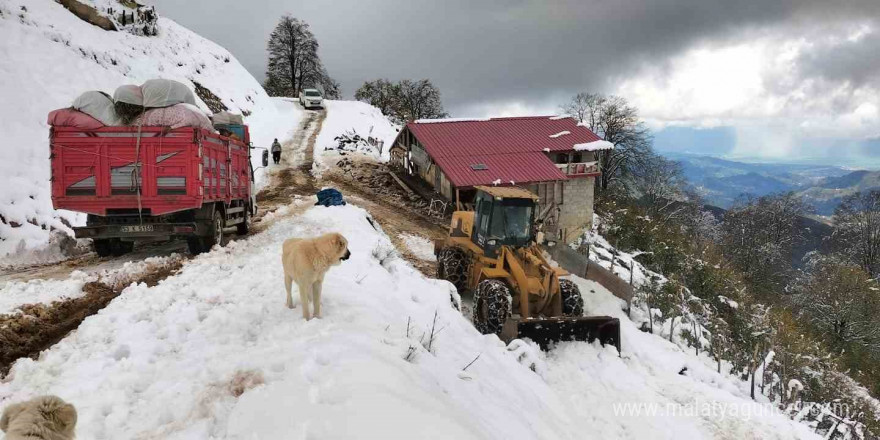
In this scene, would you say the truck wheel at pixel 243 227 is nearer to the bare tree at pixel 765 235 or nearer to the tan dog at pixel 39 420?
the tan dog at pixel 39 420

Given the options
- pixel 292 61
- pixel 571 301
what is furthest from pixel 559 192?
pixel 292 61

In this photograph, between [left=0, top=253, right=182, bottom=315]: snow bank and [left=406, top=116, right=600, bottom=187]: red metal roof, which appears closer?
[left=0, top=253, right=182, bottom=315]: snow bank

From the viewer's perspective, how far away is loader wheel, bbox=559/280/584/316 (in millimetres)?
8492

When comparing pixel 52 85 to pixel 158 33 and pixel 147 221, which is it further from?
pixel 158 33

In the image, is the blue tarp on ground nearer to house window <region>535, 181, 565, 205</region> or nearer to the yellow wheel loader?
the yellow wheel loader

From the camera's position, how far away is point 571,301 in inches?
336

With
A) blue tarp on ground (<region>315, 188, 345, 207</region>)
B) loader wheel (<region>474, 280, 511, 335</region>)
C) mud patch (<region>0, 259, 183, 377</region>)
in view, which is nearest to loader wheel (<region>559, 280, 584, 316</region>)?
loader wheel (<region>474, 280, 511, 335</region>)

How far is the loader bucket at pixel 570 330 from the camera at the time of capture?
7547 millimetres

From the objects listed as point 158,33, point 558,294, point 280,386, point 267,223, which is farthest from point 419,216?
point 158,33

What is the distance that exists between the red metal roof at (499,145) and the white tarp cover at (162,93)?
591 inches

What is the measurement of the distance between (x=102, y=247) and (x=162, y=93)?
10.5ft

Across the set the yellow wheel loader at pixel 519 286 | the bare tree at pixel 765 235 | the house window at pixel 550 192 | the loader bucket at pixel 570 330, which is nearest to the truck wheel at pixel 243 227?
the yellow wheel loader at pixel 519 286

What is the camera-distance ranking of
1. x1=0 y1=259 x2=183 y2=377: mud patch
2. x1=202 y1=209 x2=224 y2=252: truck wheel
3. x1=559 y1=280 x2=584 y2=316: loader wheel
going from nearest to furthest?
x1=0 y1=259 x2=183 y2=377: mud patch < x1=559 y1=280 x2=584 y2=316: loader wheel < x1=202 y1=209 x2=224 y2=252: truck wheel

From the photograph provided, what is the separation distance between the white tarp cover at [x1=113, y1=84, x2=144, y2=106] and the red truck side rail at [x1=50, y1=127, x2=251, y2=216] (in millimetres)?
732
